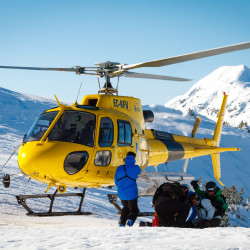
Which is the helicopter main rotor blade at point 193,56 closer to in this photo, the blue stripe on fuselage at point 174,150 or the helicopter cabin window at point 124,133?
the helicopter cabin window at point 124,133

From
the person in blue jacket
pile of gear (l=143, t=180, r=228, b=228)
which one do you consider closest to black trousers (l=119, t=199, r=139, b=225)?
the person in blue jacket

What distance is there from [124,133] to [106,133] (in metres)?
0.67

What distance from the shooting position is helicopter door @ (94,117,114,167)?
8352 mm

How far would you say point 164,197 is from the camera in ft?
18.9

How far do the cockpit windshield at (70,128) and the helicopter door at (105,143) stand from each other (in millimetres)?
253

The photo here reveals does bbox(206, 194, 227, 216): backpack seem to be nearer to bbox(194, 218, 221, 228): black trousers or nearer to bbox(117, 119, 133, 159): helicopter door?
bbox(194, 218, 221, 228): black trousers

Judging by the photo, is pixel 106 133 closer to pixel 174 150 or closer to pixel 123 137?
pixel 123 137

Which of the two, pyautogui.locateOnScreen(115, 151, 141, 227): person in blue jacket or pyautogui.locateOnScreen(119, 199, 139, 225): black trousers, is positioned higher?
pyautogui.locateOnScreen(115, 151, 141, 227): person in blue jacket

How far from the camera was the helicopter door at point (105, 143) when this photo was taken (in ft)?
27.4

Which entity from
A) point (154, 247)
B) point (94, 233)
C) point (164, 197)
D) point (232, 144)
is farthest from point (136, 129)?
point (232, 144)

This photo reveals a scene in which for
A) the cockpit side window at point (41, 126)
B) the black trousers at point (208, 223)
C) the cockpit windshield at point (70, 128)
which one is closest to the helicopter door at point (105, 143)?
the cockpit windshield at point (70, 128)

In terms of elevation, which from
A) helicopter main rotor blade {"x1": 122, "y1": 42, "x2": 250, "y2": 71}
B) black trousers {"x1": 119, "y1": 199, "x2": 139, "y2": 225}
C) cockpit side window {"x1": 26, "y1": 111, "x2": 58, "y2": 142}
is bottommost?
black trousers {"x1": 119, "y1": 199, "x2": 139, "y2": 225}

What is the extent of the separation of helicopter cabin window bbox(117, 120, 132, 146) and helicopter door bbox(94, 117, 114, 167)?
0.94ft

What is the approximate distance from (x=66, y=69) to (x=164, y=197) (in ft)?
18.5
